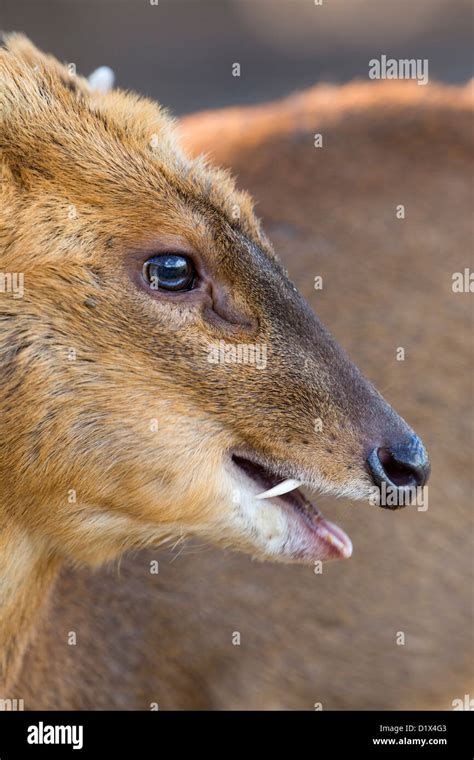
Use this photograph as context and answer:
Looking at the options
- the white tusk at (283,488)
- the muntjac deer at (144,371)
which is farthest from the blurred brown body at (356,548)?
the white tusk at (283,488)

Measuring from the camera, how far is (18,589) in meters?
3.27

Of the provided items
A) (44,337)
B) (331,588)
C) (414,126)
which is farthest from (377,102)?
(44,337)

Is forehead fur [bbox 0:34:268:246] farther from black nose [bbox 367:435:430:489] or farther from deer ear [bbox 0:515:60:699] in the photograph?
deer ear [bbox 0:515:60:699]

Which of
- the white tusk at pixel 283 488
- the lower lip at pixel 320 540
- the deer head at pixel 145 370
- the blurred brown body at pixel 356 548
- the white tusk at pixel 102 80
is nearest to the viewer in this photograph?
the deer head at pixel 145 370

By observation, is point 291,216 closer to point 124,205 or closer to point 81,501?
point 124,205

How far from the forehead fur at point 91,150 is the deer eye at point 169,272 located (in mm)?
175

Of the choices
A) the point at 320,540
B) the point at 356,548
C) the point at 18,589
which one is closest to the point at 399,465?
the point at 320,540

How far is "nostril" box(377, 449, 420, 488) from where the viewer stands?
313cm

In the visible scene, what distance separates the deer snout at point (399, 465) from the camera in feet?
10.2

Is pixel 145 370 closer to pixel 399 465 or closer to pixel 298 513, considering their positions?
pixel 298 513

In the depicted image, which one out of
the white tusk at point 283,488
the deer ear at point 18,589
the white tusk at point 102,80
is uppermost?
the white tusk at point 102,80

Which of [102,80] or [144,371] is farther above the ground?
[102,80]

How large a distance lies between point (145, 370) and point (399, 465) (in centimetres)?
85

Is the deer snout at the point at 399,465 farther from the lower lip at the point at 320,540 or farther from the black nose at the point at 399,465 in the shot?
the lower lip at the point at 320,540
